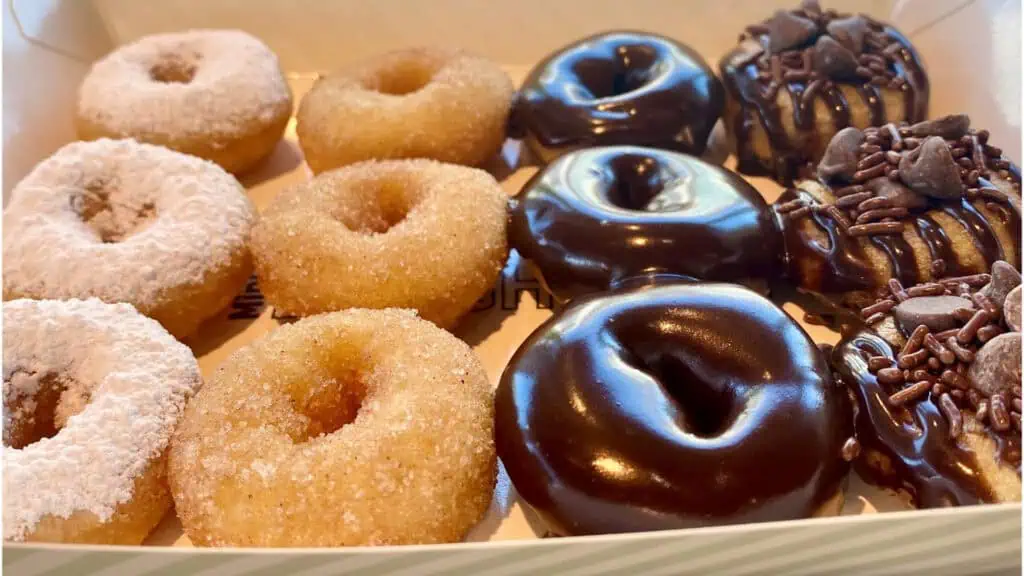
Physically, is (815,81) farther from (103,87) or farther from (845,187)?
(103,87)

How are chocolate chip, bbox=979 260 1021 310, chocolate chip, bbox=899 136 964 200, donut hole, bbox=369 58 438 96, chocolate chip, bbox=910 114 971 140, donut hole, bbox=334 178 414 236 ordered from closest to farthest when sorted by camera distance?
chocolate chip, bbox=979 260 1021 310
chocolate chip, bbox=899 136 964 200
chocolate chip, bbox=910 114 971 140
donut hole, bbox=334 178 414 236
donut hole, bbox=369 58 438 96

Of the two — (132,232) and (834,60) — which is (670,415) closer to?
(834,60)

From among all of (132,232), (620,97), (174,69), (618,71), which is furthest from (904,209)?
(174,69)

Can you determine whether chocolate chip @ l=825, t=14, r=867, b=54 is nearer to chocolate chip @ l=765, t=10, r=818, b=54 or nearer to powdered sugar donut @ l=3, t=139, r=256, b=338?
chocolate chip @ l=765, t=10, r=818, b=54

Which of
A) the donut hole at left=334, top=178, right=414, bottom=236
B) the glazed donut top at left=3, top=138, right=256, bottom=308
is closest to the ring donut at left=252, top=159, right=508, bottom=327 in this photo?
the donut hole at left=334, top=178, right=414, bottom=236

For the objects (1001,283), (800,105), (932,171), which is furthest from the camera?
(800,105)
